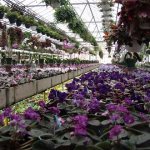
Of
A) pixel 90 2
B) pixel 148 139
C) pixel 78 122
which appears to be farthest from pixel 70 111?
pixel 90 2

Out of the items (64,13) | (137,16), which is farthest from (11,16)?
(137,16)

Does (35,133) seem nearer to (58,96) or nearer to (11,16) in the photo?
(58,96)

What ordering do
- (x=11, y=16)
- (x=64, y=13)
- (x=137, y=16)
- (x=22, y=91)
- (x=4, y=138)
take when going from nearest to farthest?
1. (x=4, y=138)
2. (x=137, y=16)
3. (x=22, y=91)
4. (x=11, y=16)
5. (x=64, y=13)

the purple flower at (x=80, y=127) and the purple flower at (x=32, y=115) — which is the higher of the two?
the purple flower at (x=80, y=127)

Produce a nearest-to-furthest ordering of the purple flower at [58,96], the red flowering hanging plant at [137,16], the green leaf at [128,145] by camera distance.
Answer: the green leaf at [128,145], the red flowering hanging plant at [137,16], the purple flower at [58,96]

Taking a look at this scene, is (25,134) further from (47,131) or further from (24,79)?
(24,79)

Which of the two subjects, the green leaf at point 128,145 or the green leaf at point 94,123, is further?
the green leaf at point 94,123

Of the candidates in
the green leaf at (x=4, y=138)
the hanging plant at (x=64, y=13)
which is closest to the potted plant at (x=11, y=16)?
the hanging plant at (x=64, y=13)

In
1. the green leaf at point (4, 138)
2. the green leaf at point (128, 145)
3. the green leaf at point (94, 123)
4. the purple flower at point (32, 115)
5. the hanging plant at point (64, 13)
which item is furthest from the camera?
the hanging plant at point (64, 13)

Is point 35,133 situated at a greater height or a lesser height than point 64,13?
lesser

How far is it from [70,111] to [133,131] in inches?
21.7

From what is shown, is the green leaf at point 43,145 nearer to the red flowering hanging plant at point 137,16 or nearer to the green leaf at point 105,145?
the green leaf at point 105,145

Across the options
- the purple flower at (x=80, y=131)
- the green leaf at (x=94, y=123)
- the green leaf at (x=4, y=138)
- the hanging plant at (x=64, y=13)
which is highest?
the hanging plant at (x=64, y=13)

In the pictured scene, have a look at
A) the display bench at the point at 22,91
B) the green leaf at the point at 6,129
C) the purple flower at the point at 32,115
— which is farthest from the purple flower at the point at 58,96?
the display bench at the point at 22,91
